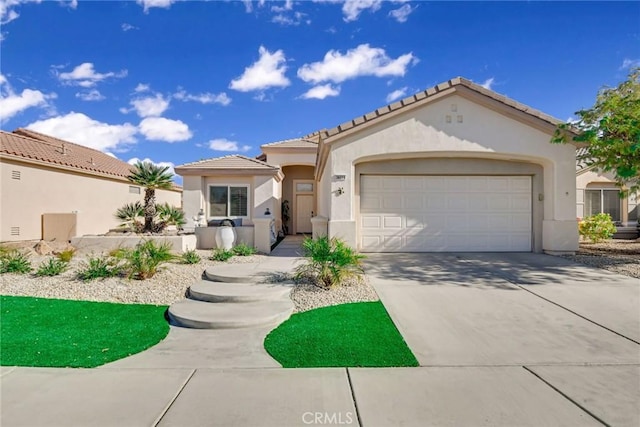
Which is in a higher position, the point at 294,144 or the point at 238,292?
Result: the point at 294,144

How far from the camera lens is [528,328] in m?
4.88

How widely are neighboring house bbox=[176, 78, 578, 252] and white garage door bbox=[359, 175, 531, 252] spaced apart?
35 mm

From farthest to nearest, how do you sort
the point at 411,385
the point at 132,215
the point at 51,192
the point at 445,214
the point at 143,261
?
the point at 51,192 → the point at 132,215 → the point at 445,214 → the point at 143,261 → the point at 411,385

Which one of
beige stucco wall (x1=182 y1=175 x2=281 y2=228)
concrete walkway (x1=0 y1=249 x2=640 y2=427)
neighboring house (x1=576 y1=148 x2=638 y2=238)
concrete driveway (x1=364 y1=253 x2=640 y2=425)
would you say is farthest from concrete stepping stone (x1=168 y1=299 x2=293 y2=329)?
neighboring house (x1=576 y1=148 x2=638 y2=238)

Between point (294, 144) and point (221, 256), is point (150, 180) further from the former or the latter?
point (294, 144)

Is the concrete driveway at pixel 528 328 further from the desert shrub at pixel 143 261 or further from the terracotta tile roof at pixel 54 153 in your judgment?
the terracotta tile roof at pixel 54 153

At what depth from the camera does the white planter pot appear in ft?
35.2

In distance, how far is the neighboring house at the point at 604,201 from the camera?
627 inches

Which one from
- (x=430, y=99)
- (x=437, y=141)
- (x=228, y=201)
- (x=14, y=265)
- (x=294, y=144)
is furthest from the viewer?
(x=294, y=144)

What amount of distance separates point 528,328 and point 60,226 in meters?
16.4

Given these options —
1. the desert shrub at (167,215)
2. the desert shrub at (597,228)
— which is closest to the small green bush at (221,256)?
the desert shrub at (167,215)

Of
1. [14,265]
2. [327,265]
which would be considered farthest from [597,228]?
[14,265]

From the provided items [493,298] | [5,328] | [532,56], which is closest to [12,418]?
[5,328]

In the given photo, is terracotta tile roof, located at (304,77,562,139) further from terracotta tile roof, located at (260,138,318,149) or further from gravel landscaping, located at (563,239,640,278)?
terracotta tile roof, located at (260,138,318,149)
